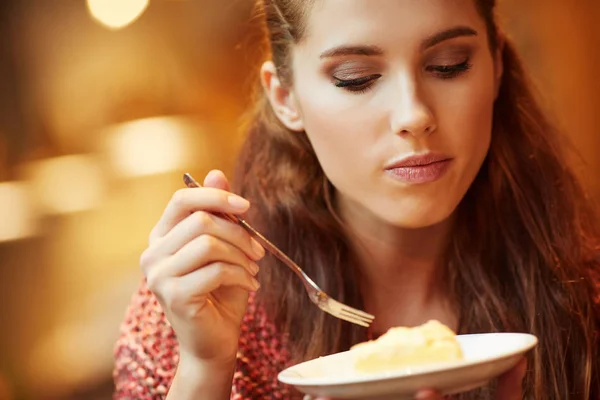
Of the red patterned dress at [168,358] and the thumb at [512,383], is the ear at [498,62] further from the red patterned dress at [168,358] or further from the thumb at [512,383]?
the thumb at [512,383]

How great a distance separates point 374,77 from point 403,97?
7cm

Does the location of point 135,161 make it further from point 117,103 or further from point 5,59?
point 5,59

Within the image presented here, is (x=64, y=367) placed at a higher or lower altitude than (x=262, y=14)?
lower

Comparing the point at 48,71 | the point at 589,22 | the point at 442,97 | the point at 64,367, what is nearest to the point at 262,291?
the point at 442,97

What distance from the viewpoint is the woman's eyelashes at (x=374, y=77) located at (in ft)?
4.33

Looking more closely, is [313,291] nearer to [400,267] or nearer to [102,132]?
[400,267]

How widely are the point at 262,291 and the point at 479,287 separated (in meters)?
0.41

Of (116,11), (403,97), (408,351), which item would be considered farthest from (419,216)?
(116,11)

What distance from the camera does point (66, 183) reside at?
2.88 metres

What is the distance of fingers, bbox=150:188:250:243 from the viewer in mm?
1146

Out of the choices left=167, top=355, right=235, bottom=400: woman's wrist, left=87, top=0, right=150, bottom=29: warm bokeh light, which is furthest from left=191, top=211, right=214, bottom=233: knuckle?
left=87, top=0, right=150, bottom=29: warm bokeh light

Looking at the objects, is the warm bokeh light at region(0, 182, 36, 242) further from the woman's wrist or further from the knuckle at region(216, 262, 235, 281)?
the knuckle at region(216, 262, 235, 281)

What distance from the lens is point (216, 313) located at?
1222 millimetres

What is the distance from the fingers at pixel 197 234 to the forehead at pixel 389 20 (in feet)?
1.23
